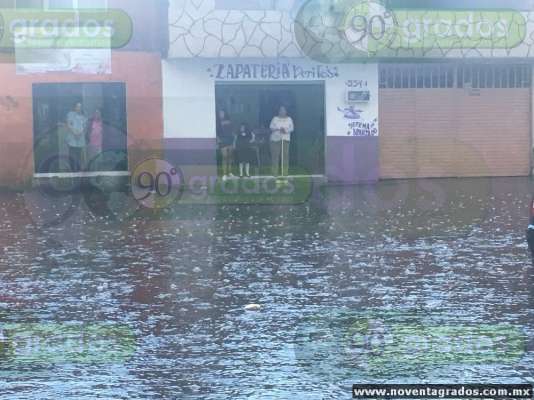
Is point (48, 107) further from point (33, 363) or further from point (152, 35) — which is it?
point (33, 363)

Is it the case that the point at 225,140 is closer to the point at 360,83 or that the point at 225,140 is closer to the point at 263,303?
the point at 360,83

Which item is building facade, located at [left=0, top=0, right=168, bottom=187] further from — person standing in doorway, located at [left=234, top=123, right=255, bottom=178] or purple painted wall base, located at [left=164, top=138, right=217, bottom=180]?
person standing in doorway, located at [left=234, top=123, right=255, bottom=178]

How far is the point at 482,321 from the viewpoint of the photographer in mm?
7527

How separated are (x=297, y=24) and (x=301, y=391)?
52.8ft

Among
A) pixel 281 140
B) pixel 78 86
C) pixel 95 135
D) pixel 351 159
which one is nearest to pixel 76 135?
pixel 95 135

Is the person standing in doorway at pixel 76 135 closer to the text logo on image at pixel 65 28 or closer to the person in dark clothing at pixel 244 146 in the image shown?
the text logo on image at pixel 65 28

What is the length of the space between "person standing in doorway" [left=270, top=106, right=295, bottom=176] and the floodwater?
7026 mm

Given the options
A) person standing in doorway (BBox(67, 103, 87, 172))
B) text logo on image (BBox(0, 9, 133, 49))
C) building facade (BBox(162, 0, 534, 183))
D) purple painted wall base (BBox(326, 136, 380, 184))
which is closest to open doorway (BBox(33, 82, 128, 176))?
person standing in doorway (BBox(67, 103, 87, 172))

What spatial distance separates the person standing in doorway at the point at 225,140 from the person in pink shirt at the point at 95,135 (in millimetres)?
2764

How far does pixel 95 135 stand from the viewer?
71.8 feet

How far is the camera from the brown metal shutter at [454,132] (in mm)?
23078

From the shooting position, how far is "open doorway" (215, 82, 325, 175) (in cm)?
2259

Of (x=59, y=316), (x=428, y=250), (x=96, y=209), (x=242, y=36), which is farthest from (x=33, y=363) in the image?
(x=242, y=36)

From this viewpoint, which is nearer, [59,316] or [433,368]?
[433,368]
